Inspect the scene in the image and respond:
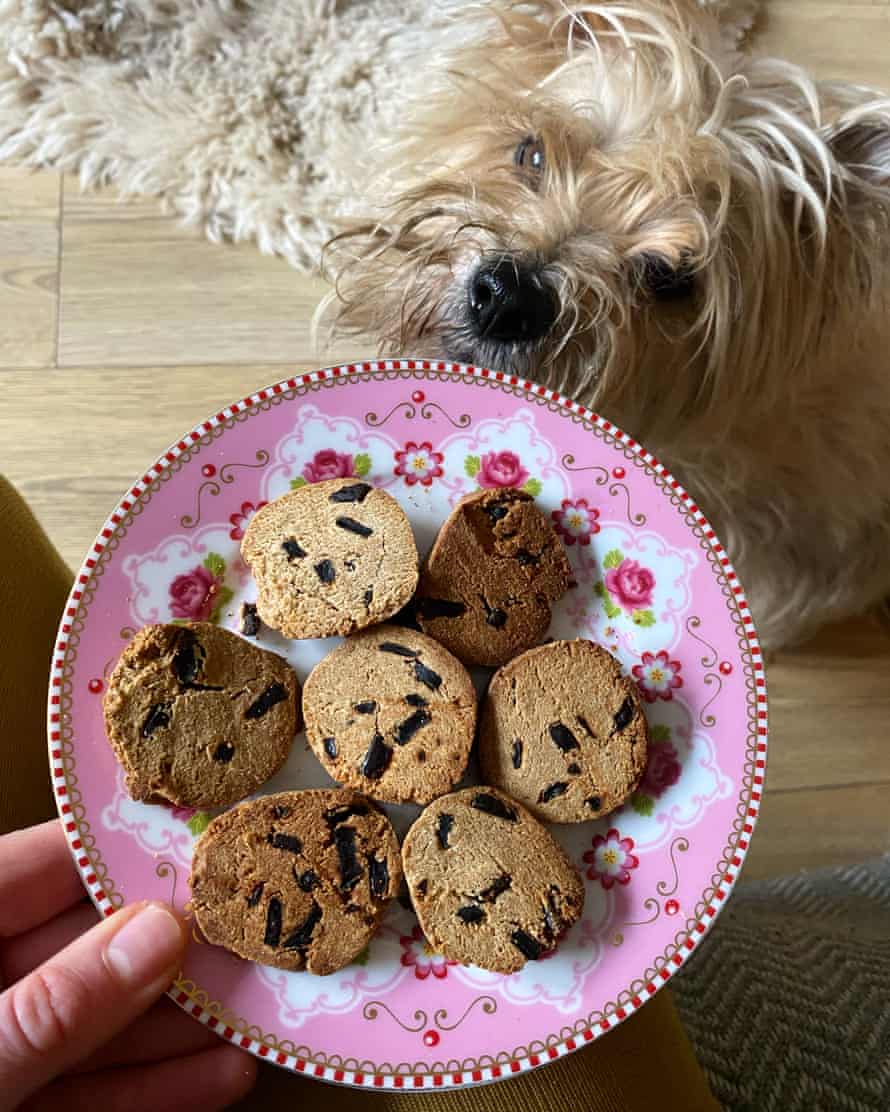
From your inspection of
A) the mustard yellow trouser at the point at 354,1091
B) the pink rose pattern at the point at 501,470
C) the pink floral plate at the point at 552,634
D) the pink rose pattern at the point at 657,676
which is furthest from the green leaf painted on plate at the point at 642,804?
the pink rose pattern at the point at 501,470

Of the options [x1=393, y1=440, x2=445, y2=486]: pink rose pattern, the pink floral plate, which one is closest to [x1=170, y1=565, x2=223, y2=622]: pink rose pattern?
the pink floral plate

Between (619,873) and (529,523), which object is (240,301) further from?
(619,873)

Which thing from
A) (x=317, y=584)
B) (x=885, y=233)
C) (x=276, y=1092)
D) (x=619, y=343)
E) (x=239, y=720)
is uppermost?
(x=885, y=233)

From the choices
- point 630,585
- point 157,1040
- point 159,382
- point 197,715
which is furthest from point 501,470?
point 159,382

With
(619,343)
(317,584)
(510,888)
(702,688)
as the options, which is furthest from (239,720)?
(619,343)

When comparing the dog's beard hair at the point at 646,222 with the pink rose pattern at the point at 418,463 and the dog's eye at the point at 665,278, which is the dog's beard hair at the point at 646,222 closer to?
the dog's eye at the point at 665,278

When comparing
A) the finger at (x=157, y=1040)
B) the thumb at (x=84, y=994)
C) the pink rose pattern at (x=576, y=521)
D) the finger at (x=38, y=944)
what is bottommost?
the finger at (x=157, y=1040)

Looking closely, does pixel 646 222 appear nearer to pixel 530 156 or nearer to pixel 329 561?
pixel 530 156
